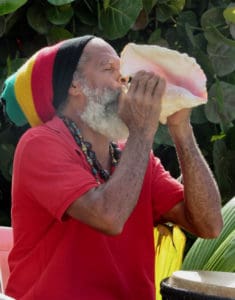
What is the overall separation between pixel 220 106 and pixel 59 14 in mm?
965

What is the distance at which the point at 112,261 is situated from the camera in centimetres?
278

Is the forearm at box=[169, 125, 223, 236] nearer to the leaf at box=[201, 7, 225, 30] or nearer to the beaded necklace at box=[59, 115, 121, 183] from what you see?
the beaded necklace at box=[59, 115, 121, 183]

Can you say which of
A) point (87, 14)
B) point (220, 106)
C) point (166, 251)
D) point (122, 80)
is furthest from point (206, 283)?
point (87, 14)

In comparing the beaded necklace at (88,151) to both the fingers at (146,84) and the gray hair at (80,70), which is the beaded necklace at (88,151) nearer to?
the gray hair at (80,70)

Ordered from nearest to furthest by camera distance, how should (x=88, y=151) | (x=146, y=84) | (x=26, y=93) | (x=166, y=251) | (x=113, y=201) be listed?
(x=113, y=201), (x=146, y=84), (x=88, y=151), (x=26, y=93), (x=166, y=251)

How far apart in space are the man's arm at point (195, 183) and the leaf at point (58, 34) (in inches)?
69.2

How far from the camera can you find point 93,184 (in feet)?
8.60

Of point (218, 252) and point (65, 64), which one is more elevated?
point (65, 64)

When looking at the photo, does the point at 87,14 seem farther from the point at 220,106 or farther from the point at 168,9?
the point at 220,106

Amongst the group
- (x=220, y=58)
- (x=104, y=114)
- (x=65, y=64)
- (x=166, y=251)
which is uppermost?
(x=65, y=64)

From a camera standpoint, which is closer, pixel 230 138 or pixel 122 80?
pixel 122 80

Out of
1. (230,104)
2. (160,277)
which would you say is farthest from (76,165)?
(230,104)

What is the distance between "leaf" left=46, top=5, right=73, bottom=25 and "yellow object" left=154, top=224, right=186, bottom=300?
1.37 m

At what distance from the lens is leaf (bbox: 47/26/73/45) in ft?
15.0
